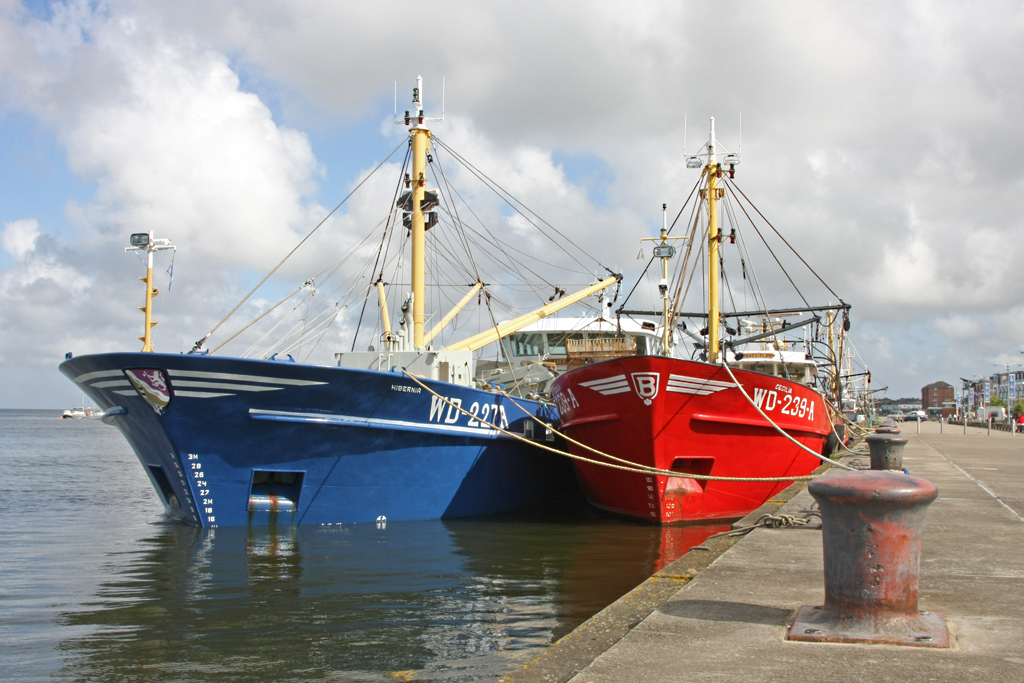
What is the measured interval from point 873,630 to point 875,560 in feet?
1.09

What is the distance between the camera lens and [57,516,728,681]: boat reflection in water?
5824 millimetres

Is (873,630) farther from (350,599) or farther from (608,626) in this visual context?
(350,599)

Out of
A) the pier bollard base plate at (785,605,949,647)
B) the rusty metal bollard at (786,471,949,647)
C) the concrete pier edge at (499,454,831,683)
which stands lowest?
the concrete pier edge at (499,454,831,683)

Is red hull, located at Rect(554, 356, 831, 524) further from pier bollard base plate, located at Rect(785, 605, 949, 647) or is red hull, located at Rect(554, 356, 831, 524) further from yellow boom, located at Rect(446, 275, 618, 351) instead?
pier bollard base plate, located at Rect(785, 605, 949, 647)

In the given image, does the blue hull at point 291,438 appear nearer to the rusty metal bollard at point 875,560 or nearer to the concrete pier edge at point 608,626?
the concrete pier edge at point 608,626

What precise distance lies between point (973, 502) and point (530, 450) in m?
7.78

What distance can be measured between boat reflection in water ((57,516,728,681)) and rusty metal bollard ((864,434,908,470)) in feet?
8.87

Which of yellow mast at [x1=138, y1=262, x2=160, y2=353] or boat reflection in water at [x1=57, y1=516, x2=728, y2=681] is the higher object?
yellow mast at [x1=138, y1=262, x2=160, y2=353]

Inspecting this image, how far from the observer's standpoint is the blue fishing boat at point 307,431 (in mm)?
10828

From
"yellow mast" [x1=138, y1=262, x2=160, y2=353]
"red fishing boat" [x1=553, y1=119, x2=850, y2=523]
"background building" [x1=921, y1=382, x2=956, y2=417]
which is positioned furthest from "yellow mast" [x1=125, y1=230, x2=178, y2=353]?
"background building" [x1=921, y1=382, x2=956, y2=417]

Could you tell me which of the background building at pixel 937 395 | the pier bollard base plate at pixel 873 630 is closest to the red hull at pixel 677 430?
the pier bollard base plate at pixel 873 630

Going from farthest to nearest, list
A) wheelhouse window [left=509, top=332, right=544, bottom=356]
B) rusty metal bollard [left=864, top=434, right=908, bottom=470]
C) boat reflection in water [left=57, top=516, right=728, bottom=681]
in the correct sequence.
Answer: wheelhouse window [left=509, top=332, right=544, bottom=356] < rusty metal bollard [left=864, top=434, right=908, bottom=470] < boat reflection in water [left=57, top=516, right=728, bottom=681]

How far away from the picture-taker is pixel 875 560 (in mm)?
3898

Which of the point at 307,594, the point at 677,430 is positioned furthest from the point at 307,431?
the point at 677,430
